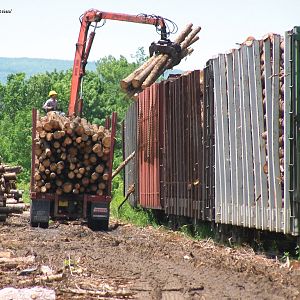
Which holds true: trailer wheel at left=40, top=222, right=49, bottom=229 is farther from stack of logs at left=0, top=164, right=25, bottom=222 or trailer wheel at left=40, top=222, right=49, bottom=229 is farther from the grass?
the grass

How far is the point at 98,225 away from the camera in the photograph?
20953mm

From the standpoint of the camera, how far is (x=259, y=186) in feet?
41.5

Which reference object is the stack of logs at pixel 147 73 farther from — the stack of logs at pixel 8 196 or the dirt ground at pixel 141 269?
the dirt ground at pixel 141 269

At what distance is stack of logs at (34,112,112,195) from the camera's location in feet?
65.4

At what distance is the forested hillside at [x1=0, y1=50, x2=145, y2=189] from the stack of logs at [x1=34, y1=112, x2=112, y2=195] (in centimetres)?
4532

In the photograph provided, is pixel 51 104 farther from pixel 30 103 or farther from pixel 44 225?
pixel 30 103

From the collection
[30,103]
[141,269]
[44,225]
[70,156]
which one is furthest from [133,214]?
[30,103]

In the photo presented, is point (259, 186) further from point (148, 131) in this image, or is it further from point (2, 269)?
point (148, 131)

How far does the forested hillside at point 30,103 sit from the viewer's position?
70312 millimetres

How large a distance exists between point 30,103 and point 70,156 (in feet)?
242

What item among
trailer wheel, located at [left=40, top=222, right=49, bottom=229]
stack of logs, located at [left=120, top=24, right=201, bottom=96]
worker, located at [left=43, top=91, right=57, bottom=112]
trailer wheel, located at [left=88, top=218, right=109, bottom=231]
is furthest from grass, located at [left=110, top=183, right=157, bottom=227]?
worker, located at [left=43, top=91, right=57, bottom=112]

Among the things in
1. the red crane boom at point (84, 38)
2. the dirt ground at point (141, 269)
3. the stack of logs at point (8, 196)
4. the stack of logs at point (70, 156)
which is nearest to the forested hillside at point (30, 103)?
the red crane boom at point (84, 38)

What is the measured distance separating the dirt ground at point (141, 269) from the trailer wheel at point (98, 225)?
3.48m

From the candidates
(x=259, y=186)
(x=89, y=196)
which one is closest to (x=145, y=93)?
(x=89, y=196)
